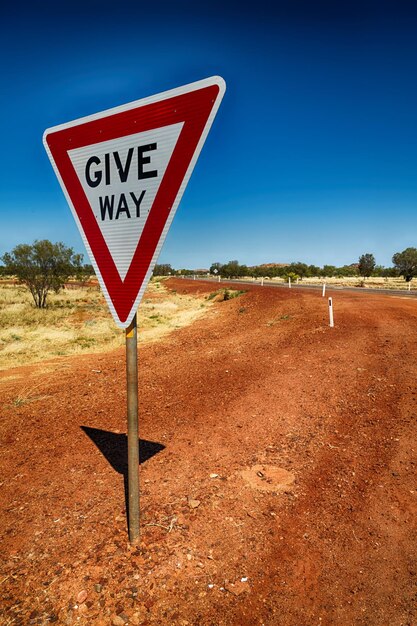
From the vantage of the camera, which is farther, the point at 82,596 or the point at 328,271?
the point at 328,271

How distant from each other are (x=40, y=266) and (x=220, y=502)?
2845 centimetres

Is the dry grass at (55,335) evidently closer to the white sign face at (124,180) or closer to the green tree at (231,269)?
the white sign face at (124,180)

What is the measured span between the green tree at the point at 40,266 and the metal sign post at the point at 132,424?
27.4 metres

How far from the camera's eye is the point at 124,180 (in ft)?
7.06

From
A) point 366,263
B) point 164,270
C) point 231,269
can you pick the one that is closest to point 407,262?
point 366,263

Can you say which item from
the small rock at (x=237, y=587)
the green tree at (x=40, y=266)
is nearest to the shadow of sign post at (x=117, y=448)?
the small rock at (x=237, y=587)

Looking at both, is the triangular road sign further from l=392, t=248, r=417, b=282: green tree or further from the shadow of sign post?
l=392, t=248, r=417, b=282: green tree

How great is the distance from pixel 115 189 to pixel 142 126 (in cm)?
40

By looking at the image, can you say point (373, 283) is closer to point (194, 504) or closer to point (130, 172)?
point (194, 504)

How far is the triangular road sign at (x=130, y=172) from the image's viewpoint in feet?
6.20

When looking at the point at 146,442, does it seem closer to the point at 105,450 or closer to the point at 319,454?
the point at 105,450

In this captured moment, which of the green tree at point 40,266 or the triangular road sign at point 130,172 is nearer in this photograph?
the triangular road sign at point 130,172

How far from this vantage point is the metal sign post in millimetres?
2363

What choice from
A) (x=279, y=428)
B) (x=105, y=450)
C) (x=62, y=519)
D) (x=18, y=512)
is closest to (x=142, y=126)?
(x=62, y=519)
